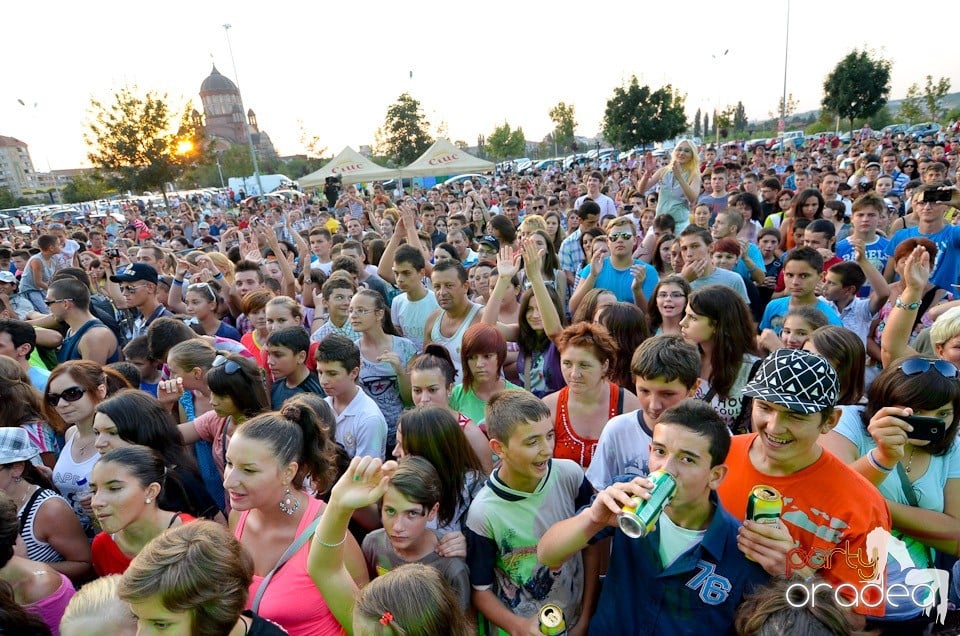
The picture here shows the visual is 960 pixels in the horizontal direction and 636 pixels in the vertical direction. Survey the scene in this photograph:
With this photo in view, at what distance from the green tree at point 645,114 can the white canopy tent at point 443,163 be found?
13.9m

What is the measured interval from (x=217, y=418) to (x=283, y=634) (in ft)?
6.52

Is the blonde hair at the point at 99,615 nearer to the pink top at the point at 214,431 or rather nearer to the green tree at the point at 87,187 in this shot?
the pink top at the point at 214,431

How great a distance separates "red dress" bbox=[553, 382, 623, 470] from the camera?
2.95 m

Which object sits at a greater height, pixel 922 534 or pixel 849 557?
pixel 849 557

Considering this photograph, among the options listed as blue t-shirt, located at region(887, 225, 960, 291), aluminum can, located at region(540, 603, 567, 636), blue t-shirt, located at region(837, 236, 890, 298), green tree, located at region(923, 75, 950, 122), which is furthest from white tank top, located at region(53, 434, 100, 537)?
A: green tree, located at region(923, 75, 950, 122)

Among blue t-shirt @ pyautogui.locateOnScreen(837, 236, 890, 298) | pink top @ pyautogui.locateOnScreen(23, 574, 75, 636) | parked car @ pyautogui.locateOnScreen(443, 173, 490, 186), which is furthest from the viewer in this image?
parked car @ pyautogui.locateOnScreen(443, 173, 490, 186)

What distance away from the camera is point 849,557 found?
73.7 inches

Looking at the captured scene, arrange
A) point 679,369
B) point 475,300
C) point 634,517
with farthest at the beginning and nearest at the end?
1. point 475,300
2. point 679,369
3. point 634,517

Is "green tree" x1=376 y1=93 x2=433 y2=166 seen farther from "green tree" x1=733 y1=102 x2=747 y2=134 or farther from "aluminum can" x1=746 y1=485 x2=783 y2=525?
"green tree" x1=733 y1=102 x2=747 y2=134

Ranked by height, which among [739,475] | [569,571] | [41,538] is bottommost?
[569,571]

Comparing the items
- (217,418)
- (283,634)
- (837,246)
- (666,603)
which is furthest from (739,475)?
(837,246)

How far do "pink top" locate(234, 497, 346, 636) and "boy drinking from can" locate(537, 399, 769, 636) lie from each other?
91cm

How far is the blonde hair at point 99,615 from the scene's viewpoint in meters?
1.82

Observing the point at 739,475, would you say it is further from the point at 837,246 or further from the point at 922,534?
the point at 837,246
